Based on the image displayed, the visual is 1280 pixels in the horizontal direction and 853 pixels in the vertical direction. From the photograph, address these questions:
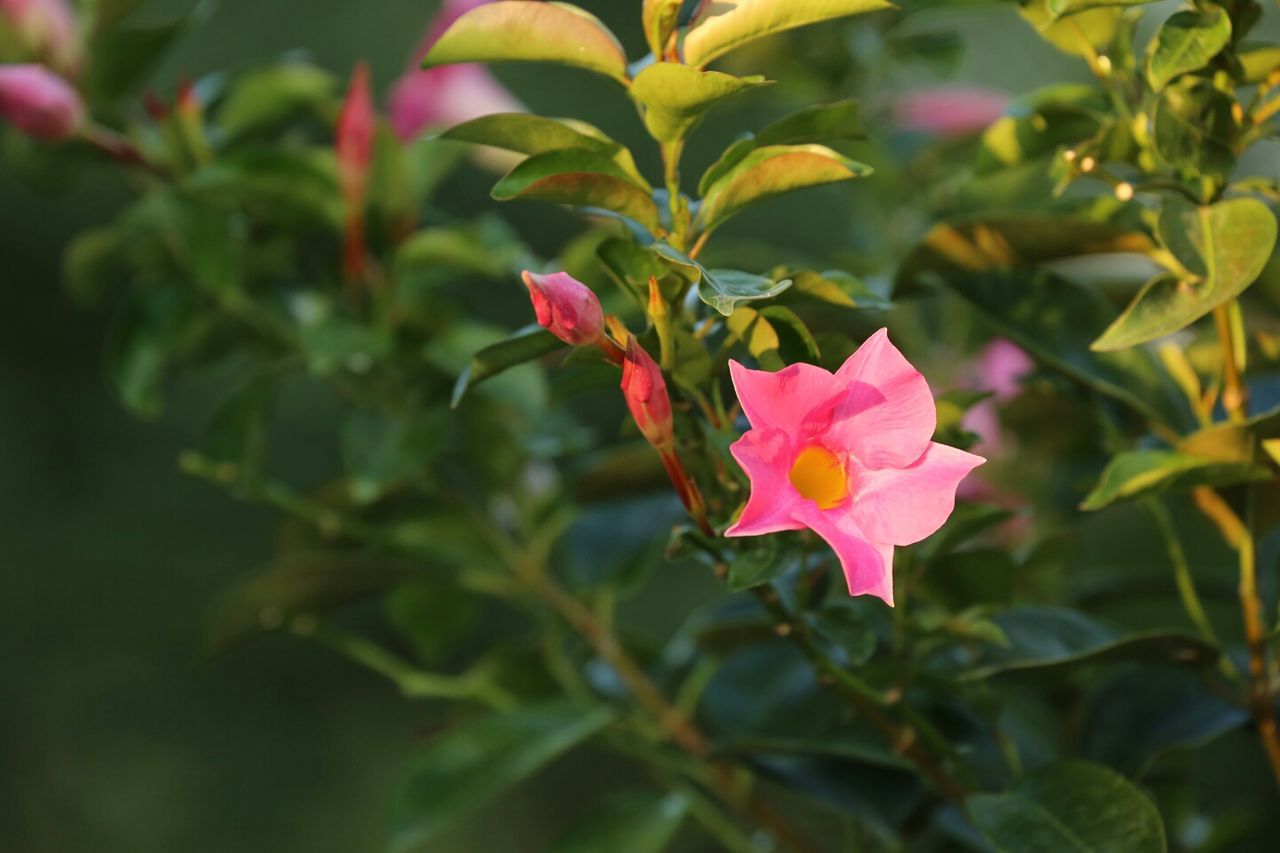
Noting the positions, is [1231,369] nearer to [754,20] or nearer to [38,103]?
[754,20]

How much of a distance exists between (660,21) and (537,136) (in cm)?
6

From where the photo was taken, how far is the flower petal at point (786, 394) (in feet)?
1.37

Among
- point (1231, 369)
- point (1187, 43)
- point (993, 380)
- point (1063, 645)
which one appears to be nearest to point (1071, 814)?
point (1063, 645)

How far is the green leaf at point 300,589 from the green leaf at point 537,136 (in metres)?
0.37

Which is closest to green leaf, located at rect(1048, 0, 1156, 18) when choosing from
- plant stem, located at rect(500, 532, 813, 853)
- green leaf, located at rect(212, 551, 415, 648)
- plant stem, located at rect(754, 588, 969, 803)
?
plant stem, located at rect(754, 588, 969, 803)

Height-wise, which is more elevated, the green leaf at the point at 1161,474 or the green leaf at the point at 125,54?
the green leaf at the point at 125,54

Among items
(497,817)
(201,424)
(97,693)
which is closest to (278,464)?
(201,424)

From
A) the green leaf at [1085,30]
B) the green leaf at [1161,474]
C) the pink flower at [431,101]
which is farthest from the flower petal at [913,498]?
the pink flower at [431,101]

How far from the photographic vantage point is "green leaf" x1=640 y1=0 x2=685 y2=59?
0.48 metres

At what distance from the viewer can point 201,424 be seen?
184 centimetres

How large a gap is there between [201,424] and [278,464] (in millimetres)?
135

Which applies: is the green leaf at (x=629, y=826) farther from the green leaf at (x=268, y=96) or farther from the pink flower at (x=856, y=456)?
the green leaf at (x=268, y=96)

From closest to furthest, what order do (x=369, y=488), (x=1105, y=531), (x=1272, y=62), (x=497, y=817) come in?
(x=1272, y=62) → (x=369, y=488) → (x=1105, y=531) → (x=497, y=817)

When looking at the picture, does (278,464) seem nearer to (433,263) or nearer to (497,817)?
(497,817)
